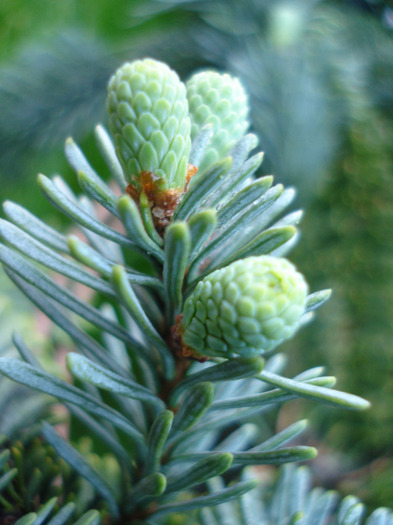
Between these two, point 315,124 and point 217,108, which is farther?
point 315,124

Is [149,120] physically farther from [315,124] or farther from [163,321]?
[315,124]

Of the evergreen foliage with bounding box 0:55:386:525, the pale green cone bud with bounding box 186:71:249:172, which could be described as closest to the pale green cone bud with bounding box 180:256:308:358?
the evergreen foliage with bounding box 0:55:386:525

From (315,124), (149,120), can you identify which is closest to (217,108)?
(149,120)

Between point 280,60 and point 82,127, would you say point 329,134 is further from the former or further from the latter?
point 82,127

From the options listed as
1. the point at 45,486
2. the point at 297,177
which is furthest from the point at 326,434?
the point at 45,486

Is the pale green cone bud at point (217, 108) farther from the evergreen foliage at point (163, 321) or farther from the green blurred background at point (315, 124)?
the green blurred background at point (315, 124)

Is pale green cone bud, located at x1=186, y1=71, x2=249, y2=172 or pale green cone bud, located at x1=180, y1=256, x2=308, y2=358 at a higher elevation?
pale green cone bud, located at x1=186, y1=71, x2=249, y2=172

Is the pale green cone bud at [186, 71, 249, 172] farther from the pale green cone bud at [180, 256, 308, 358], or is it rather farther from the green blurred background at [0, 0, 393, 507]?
the green blurred background at [0, 0, 393, 507]
